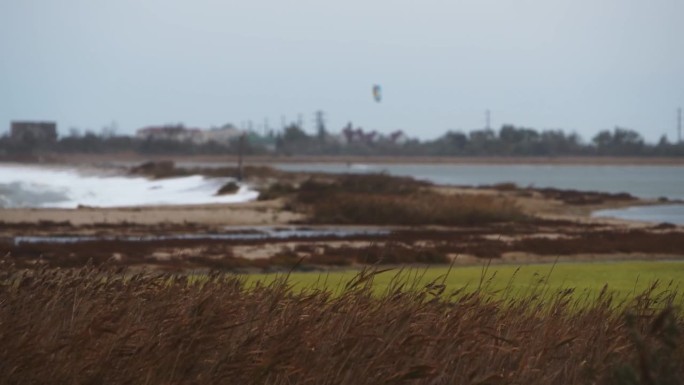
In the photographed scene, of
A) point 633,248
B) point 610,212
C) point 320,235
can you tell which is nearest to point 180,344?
point 633,248

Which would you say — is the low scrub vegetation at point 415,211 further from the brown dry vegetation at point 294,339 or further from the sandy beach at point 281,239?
the brown dry vegetation at point 294,339

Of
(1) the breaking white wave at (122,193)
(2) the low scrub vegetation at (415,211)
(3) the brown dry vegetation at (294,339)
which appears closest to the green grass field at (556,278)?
(3) the brown dry vegetation at (294,339)

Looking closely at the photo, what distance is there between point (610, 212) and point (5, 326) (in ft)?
161

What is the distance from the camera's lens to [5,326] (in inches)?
368

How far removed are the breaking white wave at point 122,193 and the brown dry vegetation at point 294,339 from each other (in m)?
49.4

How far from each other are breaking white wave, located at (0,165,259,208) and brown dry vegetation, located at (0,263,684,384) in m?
49.4

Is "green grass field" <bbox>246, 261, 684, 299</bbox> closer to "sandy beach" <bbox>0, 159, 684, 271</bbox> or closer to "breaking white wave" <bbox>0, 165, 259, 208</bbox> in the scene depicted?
"sandy beach" <bbox>0, 159, 684, 271</bbox>

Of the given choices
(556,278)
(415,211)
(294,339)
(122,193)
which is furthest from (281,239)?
(122,193)

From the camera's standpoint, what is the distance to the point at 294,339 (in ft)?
30.8

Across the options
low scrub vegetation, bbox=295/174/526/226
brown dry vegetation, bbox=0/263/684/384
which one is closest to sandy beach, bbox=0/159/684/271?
low scrub vegetation, bbox=295/174/526/226

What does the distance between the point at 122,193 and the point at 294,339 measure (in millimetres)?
68457

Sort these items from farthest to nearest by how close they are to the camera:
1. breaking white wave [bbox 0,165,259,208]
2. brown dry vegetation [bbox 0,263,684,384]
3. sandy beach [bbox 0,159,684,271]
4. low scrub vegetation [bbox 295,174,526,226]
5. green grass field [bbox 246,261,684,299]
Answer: breaking white wave [bbox 0,165,259,208]
low scrub vegetation [bbox 295,174,526,226]
sandy beach [bbox 0,159,684,271]
green grass field [bbox 246,261,684,299]
brown dry vegetation [bbox 0,263,684,384]

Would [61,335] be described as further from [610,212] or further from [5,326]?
[610,212]

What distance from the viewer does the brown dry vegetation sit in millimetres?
8867
